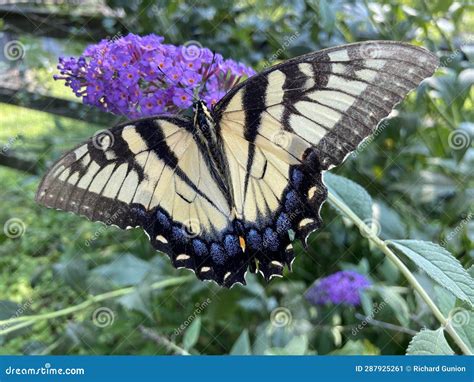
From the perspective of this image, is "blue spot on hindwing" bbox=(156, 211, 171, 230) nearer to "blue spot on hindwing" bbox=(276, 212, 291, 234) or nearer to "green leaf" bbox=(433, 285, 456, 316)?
"blue spot on hindwing" bbox=(276, 212, 291, 234)

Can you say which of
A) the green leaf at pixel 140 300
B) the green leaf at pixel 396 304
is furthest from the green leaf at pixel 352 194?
the green leaf at pixel 140 300

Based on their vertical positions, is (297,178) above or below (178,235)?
above

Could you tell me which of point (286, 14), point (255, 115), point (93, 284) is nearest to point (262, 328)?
point (93, 284)

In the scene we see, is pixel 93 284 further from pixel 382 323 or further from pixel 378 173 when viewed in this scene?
Answer: pixel 378 173

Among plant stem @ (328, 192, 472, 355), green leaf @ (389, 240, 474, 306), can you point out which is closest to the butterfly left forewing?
plant stem @ (328, 192, 472, 355)

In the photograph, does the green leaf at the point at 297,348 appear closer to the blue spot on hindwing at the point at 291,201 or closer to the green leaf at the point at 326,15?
the blue spot on hindwing at the point at 291,201

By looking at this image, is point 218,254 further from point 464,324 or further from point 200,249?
point 464,324

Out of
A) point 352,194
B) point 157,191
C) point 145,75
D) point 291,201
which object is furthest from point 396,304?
point 145,75
